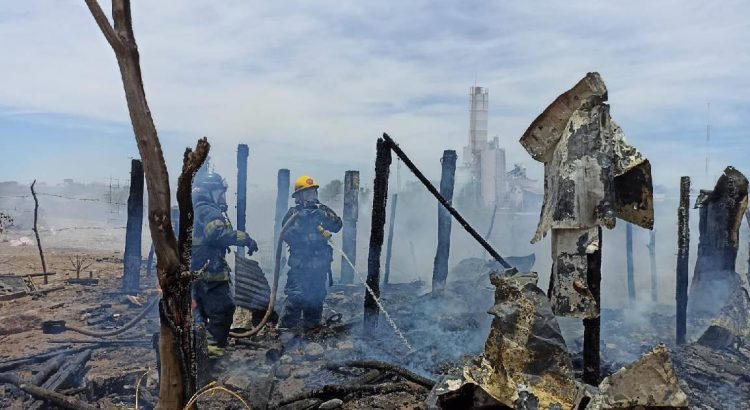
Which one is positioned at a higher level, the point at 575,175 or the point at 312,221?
the point at 575,175

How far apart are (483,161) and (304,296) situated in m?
47.0

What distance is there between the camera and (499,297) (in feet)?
13.5

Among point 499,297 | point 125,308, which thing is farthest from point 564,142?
point 125,308

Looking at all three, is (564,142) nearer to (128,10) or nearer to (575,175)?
(575,175)

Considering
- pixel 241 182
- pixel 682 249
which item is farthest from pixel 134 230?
pixel 682 249

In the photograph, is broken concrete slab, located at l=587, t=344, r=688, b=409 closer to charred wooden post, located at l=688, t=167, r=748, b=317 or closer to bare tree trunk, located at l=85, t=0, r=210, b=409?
bare tree trunk, located at l=85, t=0, r=210, b=409

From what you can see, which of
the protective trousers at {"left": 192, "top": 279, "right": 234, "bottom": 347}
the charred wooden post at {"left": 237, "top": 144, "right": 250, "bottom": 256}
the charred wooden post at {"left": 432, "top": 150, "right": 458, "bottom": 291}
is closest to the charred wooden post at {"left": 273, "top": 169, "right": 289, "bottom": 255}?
the charred wooden post at {"left": 237, "top": 144, "right": 250, "bottom": 256}

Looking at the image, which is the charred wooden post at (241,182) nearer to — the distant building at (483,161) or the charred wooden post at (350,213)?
the charred wooden post at (350,213)

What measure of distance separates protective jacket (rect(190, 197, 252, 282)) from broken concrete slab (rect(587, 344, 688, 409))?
19.0 feet

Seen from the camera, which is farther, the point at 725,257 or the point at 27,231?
the point at 27,231

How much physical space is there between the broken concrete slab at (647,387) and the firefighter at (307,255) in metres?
6.76

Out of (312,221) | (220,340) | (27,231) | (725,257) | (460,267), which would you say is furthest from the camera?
(27,231)

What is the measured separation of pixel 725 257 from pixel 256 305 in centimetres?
981

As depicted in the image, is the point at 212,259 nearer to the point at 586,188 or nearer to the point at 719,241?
the point at 586,188
